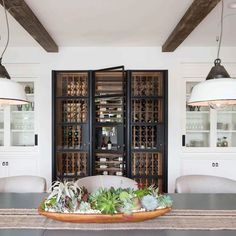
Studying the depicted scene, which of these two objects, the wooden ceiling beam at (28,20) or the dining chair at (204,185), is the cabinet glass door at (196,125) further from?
the wooden ceiling beam at (28,20)

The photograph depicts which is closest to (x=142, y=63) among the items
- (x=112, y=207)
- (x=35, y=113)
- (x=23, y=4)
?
(x=35, y=113)

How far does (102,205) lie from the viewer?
61.3 inches

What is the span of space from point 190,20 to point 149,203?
1972 mm

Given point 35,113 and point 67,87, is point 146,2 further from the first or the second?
point 35,113

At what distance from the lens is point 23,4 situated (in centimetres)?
243

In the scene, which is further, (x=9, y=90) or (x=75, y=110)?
(x=75, y=110)

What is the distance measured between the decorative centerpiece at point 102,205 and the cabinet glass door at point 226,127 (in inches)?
112

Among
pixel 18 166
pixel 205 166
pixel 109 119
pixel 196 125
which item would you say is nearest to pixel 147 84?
pixel 109 119

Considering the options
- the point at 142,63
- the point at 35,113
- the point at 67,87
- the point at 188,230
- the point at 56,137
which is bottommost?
the point at 188,230

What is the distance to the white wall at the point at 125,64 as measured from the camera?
161 inches

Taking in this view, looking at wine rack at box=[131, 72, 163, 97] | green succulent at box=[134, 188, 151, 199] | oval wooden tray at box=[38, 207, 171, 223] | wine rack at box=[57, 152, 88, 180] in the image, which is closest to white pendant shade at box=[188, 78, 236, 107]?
green succulent at box=[134, 188, 151, 199]

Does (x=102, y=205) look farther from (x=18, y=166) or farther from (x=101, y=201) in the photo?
(x=18, y=166)

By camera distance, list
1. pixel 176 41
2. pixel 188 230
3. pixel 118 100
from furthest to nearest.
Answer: pixel 118 100 → pixel 176 41 → pixel 188 230

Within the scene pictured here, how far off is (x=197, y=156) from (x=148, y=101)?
1.11 metres
